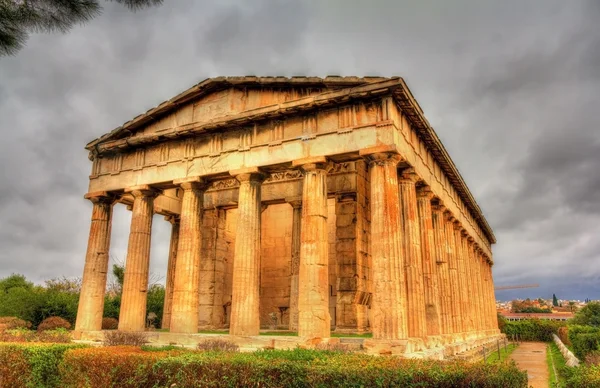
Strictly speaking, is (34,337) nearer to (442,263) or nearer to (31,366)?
(31,366)

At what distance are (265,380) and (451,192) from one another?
19488mm

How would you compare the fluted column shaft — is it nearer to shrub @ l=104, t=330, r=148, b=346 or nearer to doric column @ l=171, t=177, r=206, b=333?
doric column @ l=171, t=177, r=206, b=333

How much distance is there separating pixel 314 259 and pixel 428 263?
21.3ft

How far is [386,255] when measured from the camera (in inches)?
576

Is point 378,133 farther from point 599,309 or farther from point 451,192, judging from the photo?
point 599,309

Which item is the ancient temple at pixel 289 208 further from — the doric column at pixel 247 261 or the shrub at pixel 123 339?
the shrub at pixel 123 339

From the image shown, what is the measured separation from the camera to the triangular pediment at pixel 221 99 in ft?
55.5

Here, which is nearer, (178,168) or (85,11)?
(85,11)

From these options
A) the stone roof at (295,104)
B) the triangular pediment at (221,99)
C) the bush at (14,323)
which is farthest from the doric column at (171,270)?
the bush at (14,323)

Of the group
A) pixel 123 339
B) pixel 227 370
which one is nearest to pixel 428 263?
pixel 123 339

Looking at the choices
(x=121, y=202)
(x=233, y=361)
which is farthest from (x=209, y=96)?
(x=233, y=361)

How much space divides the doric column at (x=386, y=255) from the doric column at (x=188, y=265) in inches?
290

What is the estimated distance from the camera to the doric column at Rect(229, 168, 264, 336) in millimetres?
16375

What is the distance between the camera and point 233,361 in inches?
343
